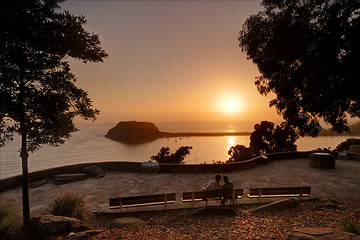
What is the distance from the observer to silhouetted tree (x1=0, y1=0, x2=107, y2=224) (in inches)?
233

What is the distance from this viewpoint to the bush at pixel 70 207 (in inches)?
271

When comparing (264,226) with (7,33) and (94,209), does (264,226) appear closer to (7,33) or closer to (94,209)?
(94,209)

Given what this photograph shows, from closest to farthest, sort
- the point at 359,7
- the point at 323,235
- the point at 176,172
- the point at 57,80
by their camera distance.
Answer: the point at 323,235 → the point at 57,80 → the point at 359,7 → the point at 176,172

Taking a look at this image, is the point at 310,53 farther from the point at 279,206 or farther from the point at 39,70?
the point at 39,70

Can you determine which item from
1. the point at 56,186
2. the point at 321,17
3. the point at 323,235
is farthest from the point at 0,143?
the point at 321,17

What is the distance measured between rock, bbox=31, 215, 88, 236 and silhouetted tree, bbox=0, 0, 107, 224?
732 millimetres

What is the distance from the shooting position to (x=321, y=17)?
8.30m

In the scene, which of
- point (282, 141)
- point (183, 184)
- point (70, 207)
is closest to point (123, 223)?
point (70, 207)

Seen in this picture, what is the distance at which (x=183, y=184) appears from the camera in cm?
1119

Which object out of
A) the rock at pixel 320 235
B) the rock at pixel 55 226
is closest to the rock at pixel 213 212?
the rock at pixel 320 235

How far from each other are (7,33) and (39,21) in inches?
37.9

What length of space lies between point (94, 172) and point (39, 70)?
783 centimetres

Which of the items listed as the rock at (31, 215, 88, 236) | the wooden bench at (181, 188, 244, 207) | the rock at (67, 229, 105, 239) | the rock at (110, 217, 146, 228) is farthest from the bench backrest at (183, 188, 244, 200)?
the rock at (31, 215, 88, 236)

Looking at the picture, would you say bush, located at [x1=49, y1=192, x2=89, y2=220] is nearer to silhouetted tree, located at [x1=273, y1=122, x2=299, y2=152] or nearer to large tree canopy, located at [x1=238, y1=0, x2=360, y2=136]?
large tree canopy, located at [x1=238, y1=0, x2=360, y2=136]
